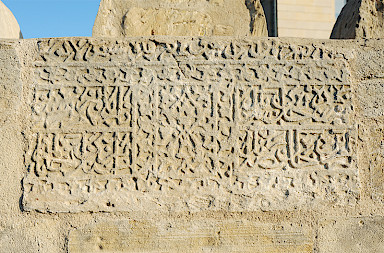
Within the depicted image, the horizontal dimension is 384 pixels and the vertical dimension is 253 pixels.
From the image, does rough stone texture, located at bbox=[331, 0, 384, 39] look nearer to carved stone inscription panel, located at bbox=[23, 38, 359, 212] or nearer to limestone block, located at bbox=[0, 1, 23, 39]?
carved stone inscription panel, located at bbox=[23, 38, 359, 212]

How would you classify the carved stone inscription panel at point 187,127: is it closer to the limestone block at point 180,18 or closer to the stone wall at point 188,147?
the stone wall at point 188,147

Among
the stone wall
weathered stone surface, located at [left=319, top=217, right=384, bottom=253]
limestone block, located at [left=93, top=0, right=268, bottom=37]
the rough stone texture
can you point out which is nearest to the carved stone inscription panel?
the stone wall

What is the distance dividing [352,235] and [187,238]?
77cm

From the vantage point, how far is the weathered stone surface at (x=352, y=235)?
83.0 inches

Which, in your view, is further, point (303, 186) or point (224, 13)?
point (224, 13)

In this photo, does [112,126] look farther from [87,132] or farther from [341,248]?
[341,248]

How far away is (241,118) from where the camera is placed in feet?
7.06

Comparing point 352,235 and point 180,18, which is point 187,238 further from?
point 180,18

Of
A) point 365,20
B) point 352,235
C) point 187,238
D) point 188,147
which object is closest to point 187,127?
point 188,147

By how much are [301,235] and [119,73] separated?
114 cm

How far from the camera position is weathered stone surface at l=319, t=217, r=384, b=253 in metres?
2.11

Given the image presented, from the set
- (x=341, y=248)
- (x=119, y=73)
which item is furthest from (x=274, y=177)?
(x=119, y=73)

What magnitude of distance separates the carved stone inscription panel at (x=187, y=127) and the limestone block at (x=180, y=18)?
0.56 metres

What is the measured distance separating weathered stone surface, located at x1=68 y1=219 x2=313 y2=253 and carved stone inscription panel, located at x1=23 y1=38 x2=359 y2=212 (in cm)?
9
